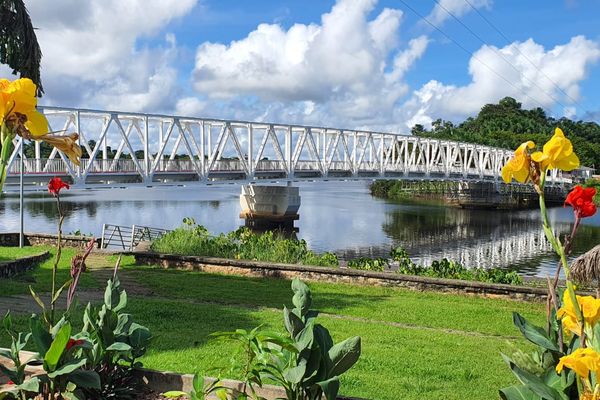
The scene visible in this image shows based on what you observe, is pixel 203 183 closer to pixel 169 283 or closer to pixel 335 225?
pixel 335 225

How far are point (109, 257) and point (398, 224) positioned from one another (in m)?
38.6

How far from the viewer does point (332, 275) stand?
581 inches

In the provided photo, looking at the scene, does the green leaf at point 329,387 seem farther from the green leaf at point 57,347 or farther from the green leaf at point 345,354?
the green leaf at point 57,347

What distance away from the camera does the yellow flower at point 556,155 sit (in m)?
2.24

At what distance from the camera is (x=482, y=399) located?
5.50 metres

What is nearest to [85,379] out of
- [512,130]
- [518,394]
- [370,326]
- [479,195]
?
[518,394]

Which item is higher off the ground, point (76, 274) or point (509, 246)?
point (76, 274)

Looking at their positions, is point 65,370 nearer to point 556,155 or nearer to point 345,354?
point 345,354

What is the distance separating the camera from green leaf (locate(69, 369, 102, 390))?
335 centimetres

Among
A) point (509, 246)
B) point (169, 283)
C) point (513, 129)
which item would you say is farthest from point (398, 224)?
point (513, 129)

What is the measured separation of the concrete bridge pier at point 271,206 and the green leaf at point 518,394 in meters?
47.0

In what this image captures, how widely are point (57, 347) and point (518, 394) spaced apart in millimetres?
2244

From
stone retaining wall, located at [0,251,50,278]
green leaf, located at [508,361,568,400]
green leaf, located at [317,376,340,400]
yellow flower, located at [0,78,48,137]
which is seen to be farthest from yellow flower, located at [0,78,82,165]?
stone retaining wall, located at [0,251,50,278]

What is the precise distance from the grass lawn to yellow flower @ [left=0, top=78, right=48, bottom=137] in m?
1.63
